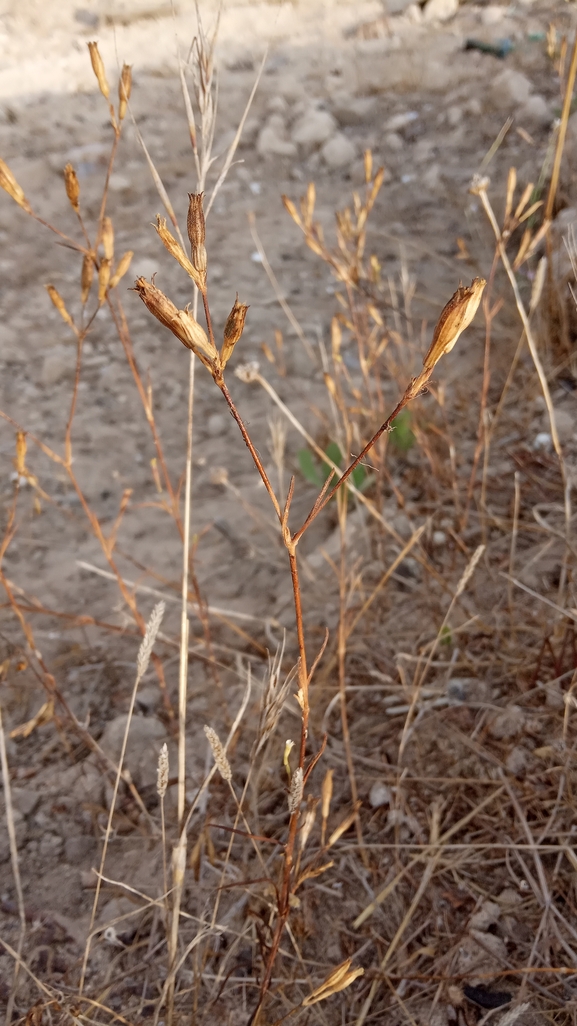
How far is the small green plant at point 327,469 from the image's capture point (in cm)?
170

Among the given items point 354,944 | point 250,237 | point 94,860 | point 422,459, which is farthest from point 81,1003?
point 250,237

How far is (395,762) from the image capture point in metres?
1.16

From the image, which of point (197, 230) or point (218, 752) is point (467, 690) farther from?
point (197, 230)

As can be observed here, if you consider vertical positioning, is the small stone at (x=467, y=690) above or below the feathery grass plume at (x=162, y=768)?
below

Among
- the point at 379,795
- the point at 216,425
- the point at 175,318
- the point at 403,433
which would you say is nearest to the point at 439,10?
the point at 216,425

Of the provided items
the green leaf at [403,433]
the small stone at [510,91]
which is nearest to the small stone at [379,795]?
the green leaf at [403,433]

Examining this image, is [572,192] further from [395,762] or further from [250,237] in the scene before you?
[395,762]

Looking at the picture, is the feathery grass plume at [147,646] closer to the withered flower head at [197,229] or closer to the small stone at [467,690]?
the withered flower head at [197,229]

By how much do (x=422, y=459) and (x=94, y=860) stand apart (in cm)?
111

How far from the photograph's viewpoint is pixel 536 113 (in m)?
3.12

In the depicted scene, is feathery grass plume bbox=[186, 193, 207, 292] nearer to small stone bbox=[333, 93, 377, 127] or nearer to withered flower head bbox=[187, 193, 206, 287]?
withered flower head bbox=[187, 193, 206, 287]

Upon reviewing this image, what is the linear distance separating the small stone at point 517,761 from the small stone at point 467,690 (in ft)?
0.36

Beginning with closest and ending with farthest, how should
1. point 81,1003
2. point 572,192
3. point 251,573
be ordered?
point 81,1003, point 251,573, point 572,192

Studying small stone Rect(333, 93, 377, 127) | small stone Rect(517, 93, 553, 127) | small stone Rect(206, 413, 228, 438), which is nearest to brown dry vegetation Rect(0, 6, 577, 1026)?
small stone Rect(206, 413, 228, 438)
